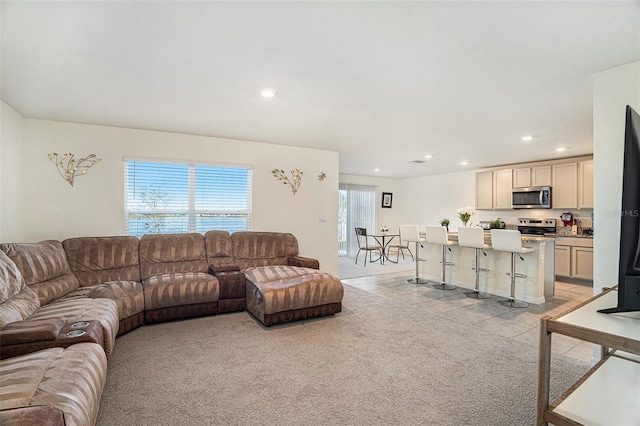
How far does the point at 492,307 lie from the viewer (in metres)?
4.07

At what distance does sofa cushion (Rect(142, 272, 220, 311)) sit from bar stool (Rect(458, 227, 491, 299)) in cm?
364

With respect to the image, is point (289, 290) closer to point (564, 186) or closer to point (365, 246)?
point (365, 246)

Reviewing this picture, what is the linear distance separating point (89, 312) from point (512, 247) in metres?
4.75

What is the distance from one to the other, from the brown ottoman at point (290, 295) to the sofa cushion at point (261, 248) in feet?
1.86

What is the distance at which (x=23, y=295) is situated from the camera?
2424 mm

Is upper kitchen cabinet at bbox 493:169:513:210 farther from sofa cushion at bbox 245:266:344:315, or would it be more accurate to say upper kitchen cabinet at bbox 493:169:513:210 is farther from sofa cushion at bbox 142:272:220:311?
sofa cushion at bbox 142:272:220:311

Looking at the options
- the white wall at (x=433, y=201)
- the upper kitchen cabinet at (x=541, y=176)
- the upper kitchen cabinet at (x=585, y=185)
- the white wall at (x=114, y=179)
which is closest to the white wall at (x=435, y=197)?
the white wall at (x=433, y=201)

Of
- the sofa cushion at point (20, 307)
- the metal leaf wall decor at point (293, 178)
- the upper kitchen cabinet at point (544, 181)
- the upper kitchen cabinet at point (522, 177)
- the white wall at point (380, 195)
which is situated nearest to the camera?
the sofa cushion at point (20, 307)

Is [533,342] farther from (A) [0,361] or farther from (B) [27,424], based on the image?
(A) [0,361]

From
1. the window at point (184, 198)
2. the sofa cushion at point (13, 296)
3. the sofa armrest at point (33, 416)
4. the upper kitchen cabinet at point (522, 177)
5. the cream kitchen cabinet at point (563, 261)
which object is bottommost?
the cream kitchen cabinet at point (563, 261)

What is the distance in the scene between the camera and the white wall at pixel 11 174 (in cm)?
302

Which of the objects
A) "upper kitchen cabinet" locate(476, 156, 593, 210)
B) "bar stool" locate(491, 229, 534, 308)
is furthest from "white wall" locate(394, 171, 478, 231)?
"bar stool" locate(491, 229, 534, 308)

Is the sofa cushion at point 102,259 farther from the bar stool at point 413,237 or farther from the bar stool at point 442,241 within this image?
the bar stool at point 442,241

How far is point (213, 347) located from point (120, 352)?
2.56ft
